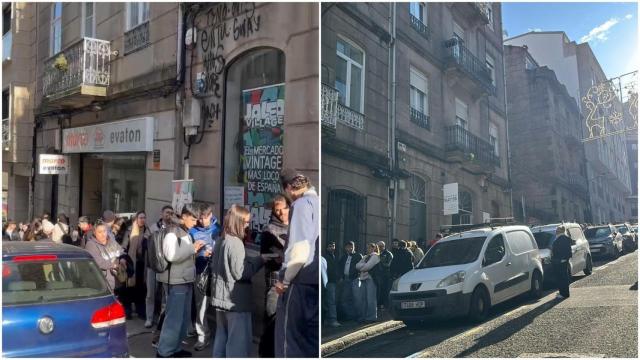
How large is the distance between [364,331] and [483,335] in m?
0.45

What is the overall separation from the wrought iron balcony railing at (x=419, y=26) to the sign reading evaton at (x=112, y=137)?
6027mm

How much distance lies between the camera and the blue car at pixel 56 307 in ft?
12.4

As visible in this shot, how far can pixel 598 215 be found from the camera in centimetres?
234

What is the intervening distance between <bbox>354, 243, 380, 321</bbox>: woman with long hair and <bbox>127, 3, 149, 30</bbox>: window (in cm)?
719

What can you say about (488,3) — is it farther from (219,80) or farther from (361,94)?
(219,80)

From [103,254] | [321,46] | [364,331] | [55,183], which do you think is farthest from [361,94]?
[55,183]

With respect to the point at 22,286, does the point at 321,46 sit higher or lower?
higher

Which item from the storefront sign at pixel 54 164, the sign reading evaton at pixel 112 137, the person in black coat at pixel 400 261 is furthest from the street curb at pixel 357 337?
the storefront sign at pixel 54 164

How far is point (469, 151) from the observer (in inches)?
86.2

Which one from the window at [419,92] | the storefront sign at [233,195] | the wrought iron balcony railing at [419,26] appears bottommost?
the storefront sign at [233,195]

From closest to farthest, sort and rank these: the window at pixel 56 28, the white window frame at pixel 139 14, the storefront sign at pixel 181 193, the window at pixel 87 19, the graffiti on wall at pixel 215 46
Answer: the graffiti on wall at pixel 215 46, the storefront sign at pixel 181 193, the white window frame at pixel 139 14, the window at pixel 87 19, the window at pixel 56 28

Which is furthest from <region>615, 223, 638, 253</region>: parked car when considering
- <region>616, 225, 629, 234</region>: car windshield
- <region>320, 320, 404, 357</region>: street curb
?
<region>320, 320, 404, 357</region>: street curb

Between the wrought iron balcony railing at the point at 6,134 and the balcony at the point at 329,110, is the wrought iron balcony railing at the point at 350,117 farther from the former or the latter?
the wrought iron balcony railing at the point at 6,134

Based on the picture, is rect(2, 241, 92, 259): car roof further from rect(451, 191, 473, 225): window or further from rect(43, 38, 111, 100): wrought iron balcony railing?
rect(43, 38, 111, 100): wrought iron balcony railing
